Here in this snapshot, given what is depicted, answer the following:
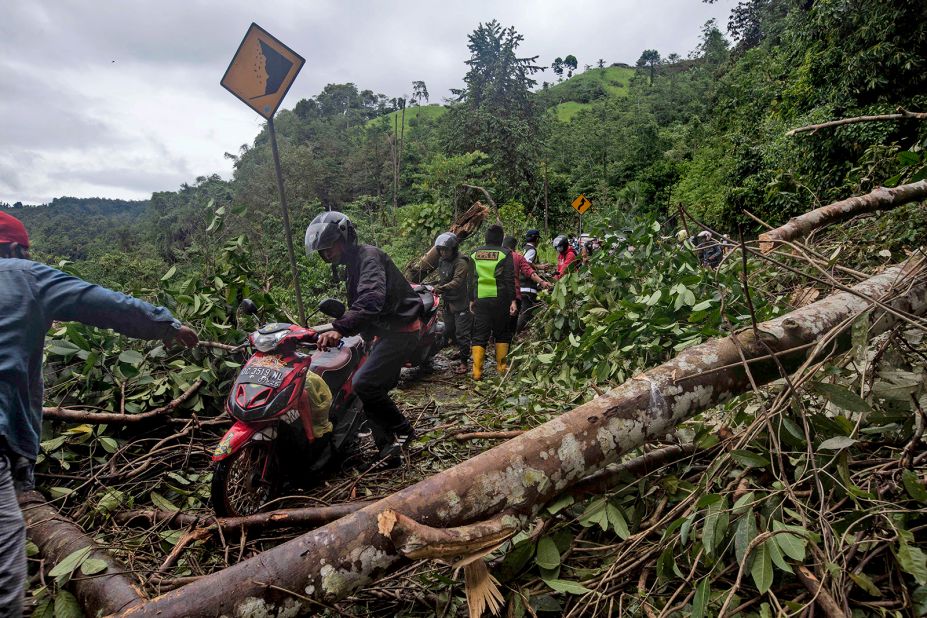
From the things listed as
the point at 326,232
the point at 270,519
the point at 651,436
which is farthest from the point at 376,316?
the point at 651,436

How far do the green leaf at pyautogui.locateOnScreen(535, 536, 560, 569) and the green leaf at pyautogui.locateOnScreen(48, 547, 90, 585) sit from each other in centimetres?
191

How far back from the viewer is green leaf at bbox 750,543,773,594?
1483 mm

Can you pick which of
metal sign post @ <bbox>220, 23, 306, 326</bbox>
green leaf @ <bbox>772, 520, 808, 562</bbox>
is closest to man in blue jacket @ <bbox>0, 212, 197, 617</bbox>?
metal sign post @ <bbox>220, 23, 306, 326</bbox>

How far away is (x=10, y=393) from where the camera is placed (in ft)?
6.56

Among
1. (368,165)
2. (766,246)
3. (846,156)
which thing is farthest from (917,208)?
(368,165)

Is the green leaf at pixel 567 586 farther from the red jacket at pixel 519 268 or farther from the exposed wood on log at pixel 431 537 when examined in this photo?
the red jacket at pixel 519 268

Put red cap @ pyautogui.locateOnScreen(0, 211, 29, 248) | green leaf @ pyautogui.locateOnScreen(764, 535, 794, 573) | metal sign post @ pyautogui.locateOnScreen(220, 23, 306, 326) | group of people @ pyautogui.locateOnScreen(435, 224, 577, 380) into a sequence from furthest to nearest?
group of people @ pyautogui.locateOnScreen(435, 224, 577, 380) < metal sign post @ pyautogui.locateOnScreen(220, 23, 306, 326) < red cap @ pyautogui.locateOnScreen(0, 211, 29, 248) < green leaf @ pyautogui.locateOnScreen(764, 535, 794, 573)

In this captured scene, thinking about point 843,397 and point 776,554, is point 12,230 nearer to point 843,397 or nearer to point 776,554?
point 776,554

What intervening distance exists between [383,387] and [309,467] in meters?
0.75

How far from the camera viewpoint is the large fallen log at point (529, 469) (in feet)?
4.94

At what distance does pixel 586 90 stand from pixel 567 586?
83.8m

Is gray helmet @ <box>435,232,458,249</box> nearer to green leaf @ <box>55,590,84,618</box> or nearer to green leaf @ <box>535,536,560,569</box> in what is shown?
green leaf @ <box>535,536,560,569</box>

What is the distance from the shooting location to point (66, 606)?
79.7 inches

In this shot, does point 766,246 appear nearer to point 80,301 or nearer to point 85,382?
point 80,301
